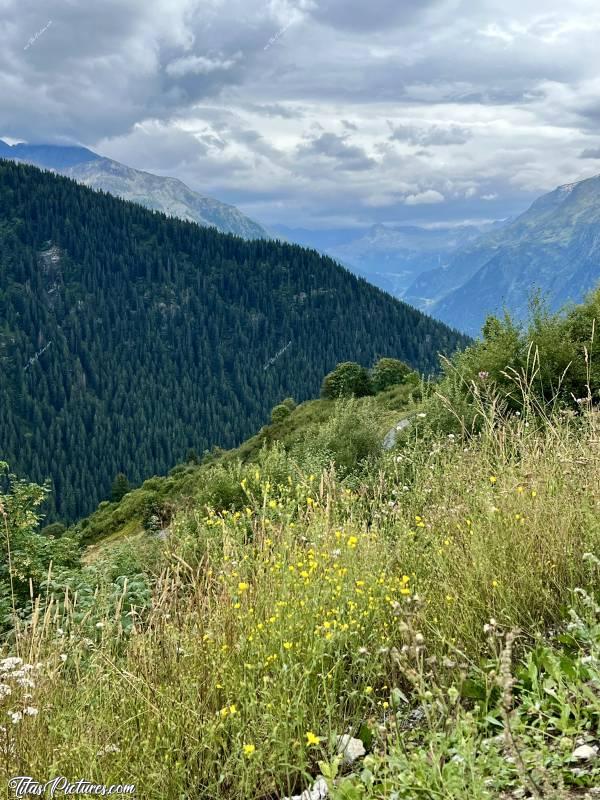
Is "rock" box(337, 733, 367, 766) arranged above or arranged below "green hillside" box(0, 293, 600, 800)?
below

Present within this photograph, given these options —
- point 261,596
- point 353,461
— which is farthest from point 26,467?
point 261,596

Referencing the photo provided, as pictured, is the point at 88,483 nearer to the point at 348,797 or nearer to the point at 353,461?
the point at 353,461

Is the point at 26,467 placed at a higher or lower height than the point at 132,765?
lower

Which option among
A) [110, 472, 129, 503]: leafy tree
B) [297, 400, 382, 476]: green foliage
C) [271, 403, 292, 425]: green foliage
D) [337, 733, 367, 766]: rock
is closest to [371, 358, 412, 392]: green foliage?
[271, 403, 292, 425]: green foliage

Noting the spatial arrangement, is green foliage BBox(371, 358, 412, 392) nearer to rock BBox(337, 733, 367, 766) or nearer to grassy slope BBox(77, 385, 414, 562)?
grassy slope BBox(77, 385, 414, 562)

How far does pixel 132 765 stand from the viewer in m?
3.64

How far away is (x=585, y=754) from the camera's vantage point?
3.14 meters

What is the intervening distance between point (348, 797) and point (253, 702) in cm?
80

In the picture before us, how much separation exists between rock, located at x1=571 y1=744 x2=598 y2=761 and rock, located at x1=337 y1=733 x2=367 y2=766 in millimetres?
1158

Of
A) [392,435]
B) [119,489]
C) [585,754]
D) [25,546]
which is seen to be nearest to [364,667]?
[585,754]

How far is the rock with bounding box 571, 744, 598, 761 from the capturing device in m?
3.13

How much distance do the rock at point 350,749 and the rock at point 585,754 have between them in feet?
3.80

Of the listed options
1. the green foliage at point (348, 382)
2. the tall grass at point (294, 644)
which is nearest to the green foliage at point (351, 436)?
the tall grass at point (294, 644)

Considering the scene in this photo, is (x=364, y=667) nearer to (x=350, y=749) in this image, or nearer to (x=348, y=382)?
(x=350, y=749)
